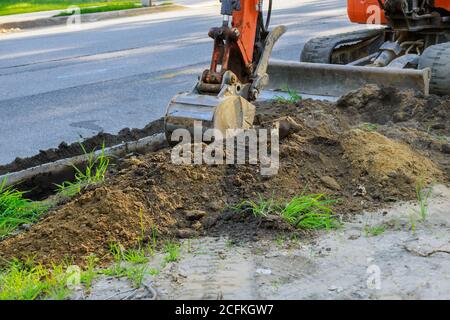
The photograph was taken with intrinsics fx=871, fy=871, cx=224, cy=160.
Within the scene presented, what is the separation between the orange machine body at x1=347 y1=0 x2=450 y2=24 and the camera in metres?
10.6

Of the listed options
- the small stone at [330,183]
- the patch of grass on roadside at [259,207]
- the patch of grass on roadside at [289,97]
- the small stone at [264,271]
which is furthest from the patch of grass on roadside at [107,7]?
the small stone at [264,271]

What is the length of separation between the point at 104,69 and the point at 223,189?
7.62m

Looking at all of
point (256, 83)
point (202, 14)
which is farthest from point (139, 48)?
point (256, 83)

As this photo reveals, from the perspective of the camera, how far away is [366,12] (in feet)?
35.5

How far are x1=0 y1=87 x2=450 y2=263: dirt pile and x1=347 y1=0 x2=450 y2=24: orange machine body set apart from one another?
3.79m

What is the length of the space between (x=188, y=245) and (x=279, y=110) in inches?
127

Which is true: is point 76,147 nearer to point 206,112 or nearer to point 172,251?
point 206,112

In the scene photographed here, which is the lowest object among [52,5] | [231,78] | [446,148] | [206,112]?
[52,5]

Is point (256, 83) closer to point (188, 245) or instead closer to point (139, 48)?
point (188, 245)

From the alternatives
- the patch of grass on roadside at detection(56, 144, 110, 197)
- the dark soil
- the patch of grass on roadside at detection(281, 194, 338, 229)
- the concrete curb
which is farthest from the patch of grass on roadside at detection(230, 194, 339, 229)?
the concrete curb

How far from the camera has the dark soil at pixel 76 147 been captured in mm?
7746

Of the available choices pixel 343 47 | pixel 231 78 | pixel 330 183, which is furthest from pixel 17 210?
pixel 343 47

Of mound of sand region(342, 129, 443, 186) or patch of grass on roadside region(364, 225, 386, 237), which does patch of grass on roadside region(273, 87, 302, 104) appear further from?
patch of grass on roadside region(364, 225, 386, 237)

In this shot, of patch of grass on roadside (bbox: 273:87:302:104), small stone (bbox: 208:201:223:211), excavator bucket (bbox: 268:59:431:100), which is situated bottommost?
small stone (bbox: 208:201:223:211)
